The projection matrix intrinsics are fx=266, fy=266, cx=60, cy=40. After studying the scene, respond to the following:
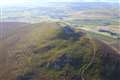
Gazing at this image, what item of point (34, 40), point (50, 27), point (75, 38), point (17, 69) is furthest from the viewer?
point (50, 27)

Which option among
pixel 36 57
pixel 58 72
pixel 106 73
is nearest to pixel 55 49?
pixel 36 57

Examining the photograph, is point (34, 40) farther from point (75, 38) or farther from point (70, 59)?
point (70, 59)

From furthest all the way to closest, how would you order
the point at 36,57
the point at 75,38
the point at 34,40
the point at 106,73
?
1. the point at 34,40
2. the point at 75,38
3. the point at 36,57
4. the point at 106,73

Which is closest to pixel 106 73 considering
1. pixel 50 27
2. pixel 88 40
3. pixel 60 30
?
pixel 88 40

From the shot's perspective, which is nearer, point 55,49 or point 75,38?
point 55,49

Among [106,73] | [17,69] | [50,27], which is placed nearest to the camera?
[106,73]

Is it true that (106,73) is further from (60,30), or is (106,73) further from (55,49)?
(60,30)
